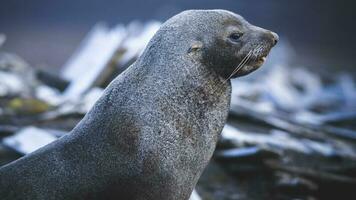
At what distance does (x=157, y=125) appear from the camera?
2.48 metres

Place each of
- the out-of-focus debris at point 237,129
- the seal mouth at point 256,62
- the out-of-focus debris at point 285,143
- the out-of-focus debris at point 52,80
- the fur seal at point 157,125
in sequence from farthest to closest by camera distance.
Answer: the out-of-focus debris at point 52,80, the out-of-focus debris at point 285,143, the out-of-focus debris at point 237,129, the seal mouth at point 256,62, the fur seal at point 157,125

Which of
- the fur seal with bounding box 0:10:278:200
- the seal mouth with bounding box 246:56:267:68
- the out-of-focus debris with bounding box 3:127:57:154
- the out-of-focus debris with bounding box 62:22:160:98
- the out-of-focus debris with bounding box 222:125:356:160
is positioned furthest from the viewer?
the out-of-focus debris with bounding box 62:22:160:98

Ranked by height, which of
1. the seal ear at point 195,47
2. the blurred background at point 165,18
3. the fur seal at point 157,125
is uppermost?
the blurred background at point 165,18

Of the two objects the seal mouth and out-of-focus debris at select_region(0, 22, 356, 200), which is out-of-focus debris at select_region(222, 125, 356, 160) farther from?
the seal mouth

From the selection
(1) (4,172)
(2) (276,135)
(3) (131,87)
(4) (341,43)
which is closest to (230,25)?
(3) (131,87)

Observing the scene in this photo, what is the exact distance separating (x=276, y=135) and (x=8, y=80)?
3060 millimetres

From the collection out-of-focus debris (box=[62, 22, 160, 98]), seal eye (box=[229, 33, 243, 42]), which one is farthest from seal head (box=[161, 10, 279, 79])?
out-of-focus debris (box=[62, 22, 160, 98])

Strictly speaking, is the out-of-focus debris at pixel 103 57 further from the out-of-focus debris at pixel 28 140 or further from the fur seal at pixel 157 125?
the fur seal at pixel 157 125

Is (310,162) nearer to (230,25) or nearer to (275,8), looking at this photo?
(230,25)

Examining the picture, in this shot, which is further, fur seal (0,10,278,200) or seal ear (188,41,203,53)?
seal ear (188,41,203,53)

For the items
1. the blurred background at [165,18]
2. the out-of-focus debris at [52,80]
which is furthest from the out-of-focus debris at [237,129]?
the blurred background at [165,18]

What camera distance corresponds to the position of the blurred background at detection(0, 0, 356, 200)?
4.00 meters

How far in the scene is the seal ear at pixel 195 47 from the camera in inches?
103

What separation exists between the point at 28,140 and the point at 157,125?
5.07 feet
